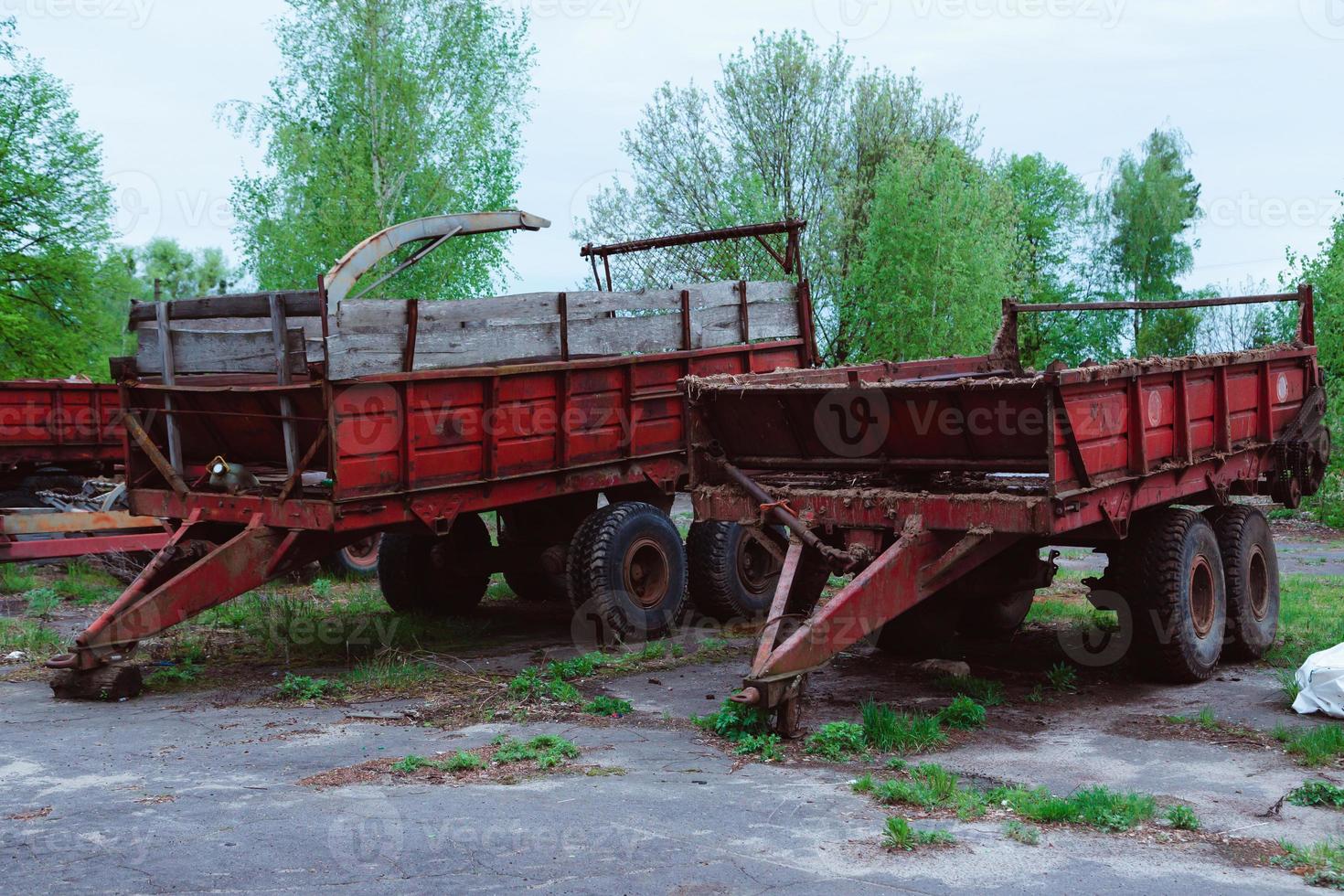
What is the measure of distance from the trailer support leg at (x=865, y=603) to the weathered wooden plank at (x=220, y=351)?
334cm

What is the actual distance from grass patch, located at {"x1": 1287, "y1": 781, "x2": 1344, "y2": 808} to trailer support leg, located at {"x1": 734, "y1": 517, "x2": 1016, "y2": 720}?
1.83 meters

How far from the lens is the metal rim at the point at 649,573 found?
9609 mm

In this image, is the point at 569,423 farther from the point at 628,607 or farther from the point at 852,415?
the point at 852,415

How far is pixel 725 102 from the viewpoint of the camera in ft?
99.6

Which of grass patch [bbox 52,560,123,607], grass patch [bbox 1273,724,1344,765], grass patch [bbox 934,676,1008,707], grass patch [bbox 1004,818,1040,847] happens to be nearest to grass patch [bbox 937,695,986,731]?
grass patch [bbox 934,676,1008,707]

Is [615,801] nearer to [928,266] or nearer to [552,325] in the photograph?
[552,325]

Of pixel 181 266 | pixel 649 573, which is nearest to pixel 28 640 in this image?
pixel 649 573

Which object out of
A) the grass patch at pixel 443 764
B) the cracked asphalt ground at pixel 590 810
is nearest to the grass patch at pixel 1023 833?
the cracked asphalt ground at pixel 590 810

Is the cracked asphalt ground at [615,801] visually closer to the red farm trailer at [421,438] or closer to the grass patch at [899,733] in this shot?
the grass patch at [899,733]

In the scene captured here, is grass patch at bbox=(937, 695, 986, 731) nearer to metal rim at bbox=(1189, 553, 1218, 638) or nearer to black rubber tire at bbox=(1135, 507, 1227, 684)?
black rubber tire at bbox=(1135, 507, 1227, 684)

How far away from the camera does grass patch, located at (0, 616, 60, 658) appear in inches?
368

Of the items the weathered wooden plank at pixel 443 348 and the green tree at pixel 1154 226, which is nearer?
the weathered wooden plank at pixel 443 348

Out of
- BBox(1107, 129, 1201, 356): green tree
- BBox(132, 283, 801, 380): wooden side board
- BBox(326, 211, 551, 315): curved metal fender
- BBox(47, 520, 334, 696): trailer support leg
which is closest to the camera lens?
BBox(47, 520, 334, 696): trailer support leg

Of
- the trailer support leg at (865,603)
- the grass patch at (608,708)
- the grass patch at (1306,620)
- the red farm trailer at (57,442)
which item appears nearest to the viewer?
the trailer support leg at (865,603)
